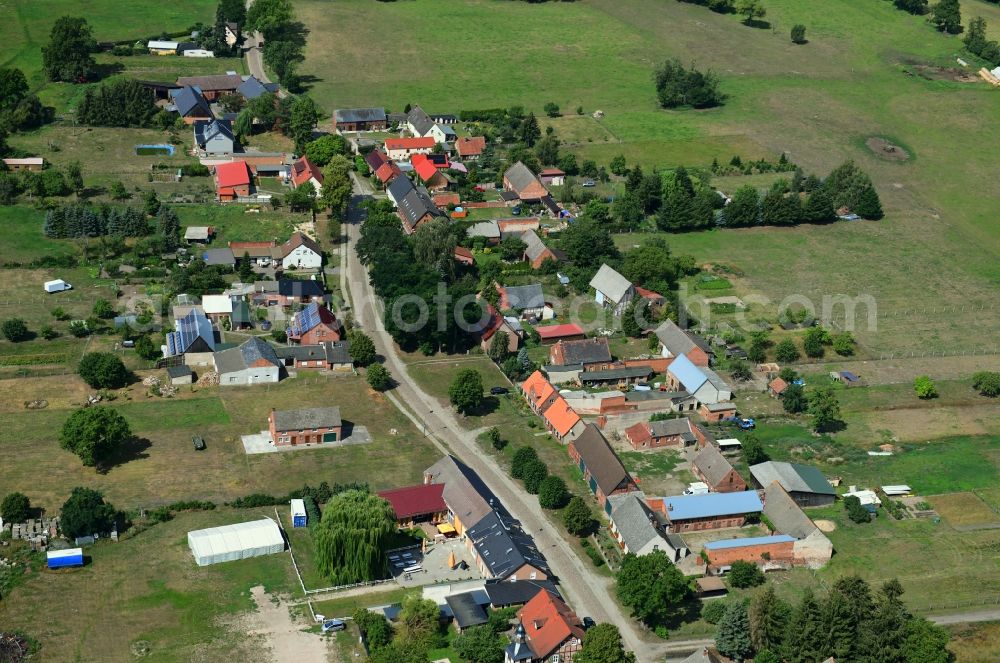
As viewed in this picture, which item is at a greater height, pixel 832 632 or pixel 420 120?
pixel 420 120

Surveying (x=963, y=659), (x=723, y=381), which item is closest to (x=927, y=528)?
(x=963, y=659)

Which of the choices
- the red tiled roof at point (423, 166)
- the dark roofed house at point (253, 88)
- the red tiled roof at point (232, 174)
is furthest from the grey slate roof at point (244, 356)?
the dark roofed house at point (253, 88)

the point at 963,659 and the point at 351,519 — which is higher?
the point at 351,519

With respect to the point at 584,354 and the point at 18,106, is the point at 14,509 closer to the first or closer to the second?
the point at 584,354

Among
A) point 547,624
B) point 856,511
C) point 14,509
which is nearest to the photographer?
point 547,624

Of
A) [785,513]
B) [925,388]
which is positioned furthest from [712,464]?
[925,388]

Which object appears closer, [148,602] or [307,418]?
[148,602]

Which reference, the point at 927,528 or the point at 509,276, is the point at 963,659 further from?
the point at 509,276
